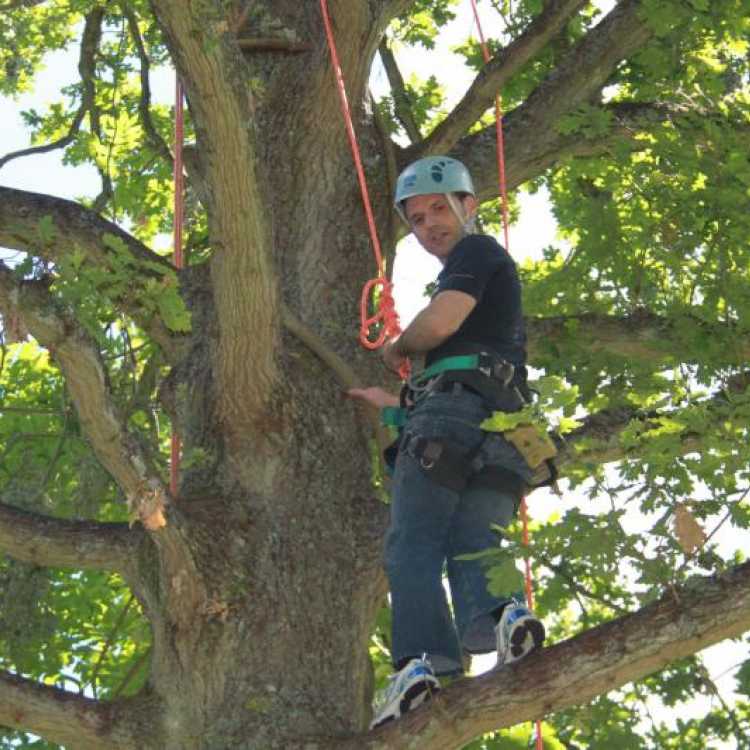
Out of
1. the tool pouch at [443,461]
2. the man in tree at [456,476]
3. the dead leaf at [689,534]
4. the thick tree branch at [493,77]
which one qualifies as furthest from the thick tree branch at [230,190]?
the thick tree branch at [493,77]

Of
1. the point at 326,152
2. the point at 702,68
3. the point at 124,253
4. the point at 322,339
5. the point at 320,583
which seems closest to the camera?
the point at 124,253

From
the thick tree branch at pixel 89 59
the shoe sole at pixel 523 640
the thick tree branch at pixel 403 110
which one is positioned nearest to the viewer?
the shoe sole at pixel 523 640

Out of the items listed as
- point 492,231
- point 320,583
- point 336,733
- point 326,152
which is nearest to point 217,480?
point 320,583

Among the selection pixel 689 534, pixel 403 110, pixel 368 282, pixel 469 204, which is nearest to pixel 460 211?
pixel 469 204

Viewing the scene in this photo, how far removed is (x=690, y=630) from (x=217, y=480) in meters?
2.22

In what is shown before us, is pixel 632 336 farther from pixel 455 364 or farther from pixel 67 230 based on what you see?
pixel 67 230

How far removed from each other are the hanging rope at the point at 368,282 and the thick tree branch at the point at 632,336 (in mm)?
786

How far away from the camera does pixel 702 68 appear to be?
331 inches

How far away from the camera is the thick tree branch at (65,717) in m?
5.67

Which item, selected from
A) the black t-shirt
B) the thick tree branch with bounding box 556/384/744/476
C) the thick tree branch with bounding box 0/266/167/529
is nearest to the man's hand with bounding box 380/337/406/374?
the black t-shirt

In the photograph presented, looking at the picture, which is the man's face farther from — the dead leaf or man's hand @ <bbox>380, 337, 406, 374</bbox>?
the dead leaf

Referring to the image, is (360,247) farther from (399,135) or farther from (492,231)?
(492,231)

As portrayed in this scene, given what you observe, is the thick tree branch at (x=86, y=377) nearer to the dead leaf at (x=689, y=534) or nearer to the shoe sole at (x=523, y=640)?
the shoe sole at (x=523, y=640)

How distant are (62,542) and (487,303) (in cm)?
188
